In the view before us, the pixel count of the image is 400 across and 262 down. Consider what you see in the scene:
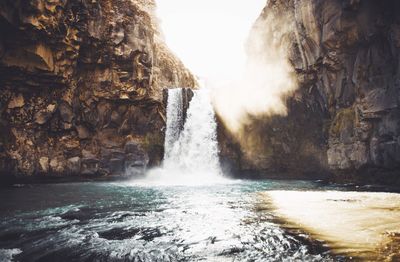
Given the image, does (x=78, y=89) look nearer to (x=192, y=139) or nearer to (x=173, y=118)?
(x=173, y=118)

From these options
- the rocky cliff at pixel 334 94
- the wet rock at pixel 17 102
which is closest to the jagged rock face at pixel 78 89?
the wet rock at pixel 17 102

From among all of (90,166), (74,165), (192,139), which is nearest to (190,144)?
(192,139)

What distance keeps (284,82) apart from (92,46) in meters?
18.9

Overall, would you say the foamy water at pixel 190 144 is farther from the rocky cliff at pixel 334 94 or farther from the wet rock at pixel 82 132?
the wet rock at pixel 82 132

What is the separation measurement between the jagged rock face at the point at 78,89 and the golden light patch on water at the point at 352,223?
22408mm

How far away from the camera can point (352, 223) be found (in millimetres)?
9383

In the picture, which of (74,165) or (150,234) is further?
(74,165)

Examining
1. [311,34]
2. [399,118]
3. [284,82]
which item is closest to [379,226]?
[399,118]

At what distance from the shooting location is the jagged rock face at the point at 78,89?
1013 inches

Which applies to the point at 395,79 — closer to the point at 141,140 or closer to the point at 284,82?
the point at 284,82

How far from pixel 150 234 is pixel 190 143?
91.5 ft

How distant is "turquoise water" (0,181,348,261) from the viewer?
25.2 feet

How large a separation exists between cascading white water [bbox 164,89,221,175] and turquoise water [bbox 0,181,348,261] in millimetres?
21293

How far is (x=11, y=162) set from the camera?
2731cm
